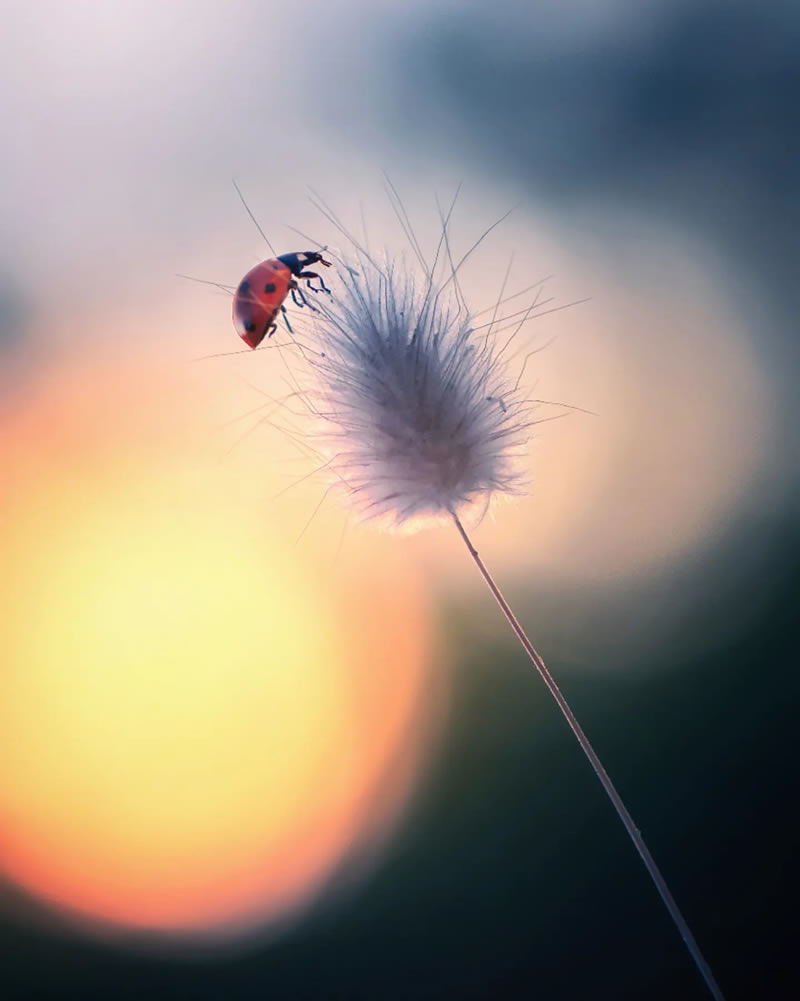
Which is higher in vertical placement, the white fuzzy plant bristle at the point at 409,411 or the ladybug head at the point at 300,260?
the ladybug head at the point at 300,260

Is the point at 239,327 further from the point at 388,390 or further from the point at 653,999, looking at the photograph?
the point at 653,999

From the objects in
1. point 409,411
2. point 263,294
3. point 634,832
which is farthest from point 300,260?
point 634,832

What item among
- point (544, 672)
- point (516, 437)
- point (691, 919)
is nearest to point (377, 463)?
point (516, 437)

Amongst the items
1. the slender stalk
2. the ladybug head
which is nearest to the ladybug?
the ladybug head

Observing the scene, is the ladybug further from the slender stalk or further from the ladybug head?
the slender stalk

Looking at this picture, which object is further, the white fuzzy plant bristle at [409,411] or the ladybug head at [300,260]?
the ladybug head at [300,260]

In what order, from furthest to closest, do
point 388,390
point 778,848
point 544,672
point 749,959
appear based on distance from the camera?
point 778,848 < point 749,959 < point 388,390 < point 544,672

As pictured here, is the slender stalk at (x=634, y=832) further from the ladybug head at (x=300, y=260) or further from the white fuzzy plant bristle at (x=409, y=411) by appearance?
the ladybug head at (x=300, y=260)

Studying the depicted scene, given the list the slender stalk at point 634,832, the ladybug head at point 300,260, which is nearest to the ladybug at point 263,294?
the ladybug head at point 300,260
